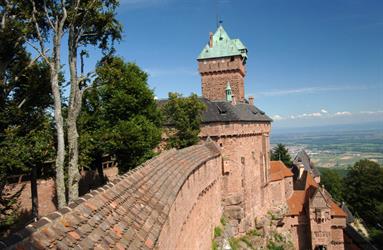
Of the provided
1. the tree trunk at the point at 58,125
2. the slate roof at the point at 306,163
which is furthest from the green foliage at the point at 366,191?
the tree trunk at the point at 58,125

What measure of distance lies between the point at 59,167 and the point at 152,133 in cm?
1048

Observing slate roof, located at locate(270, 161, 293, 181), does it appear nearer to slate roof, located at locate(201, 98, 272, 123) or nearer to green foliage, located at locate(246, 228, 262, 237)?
green foliage, located at locate(246, 228, 262, 237)

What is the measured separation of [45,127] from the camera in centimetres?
1647

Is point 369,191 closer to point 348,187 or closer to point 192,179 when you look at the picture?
point 348,187

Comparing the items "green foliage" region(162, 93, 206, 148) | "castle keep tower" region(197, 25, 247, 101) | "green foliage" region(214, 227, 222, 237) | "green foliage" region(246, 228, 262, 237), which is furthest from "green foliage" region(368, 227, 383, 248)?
"green foliage" region(214, 227, 222, 237)

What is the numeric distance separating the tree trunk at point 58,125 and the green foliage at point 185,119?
14.2 m

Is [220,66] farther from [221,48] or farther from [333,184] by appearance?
Result: [333,184]

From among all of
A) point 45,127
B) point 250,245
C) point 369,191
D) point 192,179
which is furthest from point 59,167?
point 369,191

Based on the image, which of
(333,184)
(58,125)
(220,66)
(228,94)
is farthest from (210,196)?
(333,184)

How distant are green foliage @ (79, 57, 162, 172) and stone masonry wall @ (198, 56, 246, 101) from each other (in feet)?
49.7

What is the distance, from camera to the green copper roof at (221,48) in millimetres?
40006

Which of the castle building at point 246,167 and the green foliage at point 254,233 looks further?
the green foliage at point 254,233

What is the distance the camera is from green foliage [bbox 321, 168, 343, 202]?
69.1m

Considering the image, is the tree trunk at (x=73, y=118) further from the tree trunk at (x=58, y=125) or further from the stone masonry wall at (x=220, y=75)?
the stone masonry wall at (x=220, y=75)
